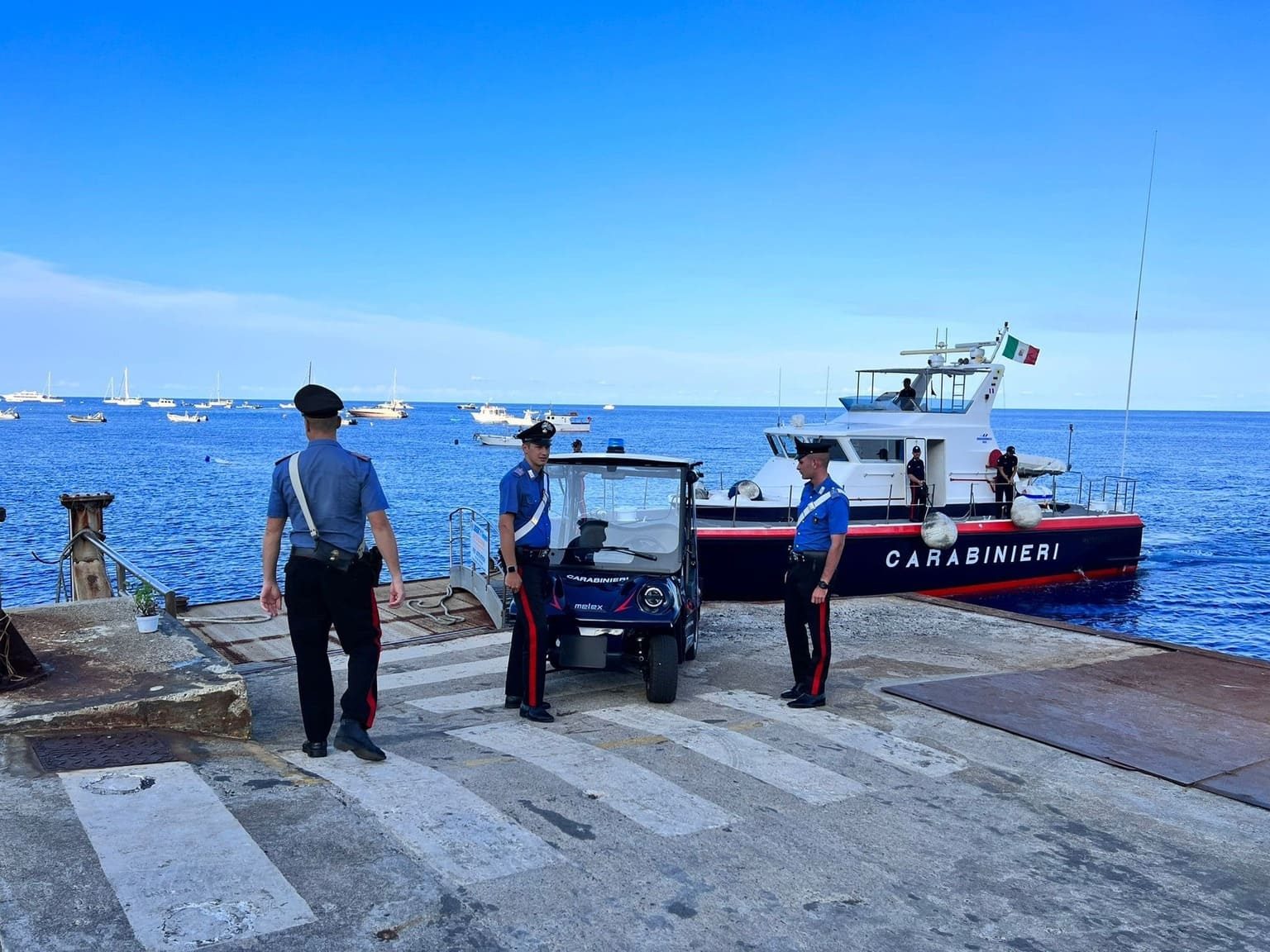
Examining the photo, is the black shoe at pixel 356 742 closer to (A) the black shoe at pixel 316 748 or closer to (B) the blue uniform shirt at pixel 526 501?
(A) the black shoe at pixel 316 748

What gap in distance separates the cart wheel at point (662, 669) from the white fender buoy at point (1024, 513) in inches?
536

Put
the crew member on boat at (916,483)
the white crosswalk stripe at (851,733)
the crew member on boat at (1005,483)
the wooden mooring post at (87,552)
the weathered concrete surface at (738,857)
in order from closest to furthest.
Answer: the weathered concrete surface at (738,857), the white crosswalk stripe at (851,733), the wooden mooring post at (87,552), the crew member on boat at (916,483), the crew member on boat at (1005,483)

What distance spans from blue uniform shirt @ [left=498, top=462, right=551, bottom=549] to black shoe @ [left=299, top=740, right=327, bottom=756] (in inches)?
72.2

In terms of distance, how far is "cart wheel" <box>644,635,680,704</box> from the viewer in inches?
263

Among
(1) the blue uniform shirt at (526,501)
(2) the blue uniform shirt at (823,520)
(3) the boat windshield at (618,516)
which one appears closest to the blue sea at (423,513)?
(3) the boat windshield at (618,516)

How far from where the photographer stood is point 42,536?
3142cm

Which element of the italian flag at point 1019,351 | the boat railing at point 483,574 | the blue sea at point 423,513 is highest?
the italian flag at point 1019,351

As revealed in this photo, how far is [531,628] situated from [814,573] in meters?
2.12

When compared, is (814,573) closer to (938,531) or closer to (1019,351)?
(938,531)

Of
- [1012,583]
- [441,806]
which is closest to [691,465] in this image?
[441,806]

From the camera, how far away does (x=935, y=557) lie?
17.3 metres

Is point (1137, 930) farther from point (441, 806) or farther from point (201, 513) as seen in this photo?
point (201, 513)

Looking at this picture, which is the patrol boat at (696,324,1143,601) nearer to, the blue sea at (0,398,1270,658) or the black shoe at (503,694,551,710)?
the blue sea at (0,398,1270,658)

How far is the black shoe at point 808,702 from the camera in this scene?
267 inches
